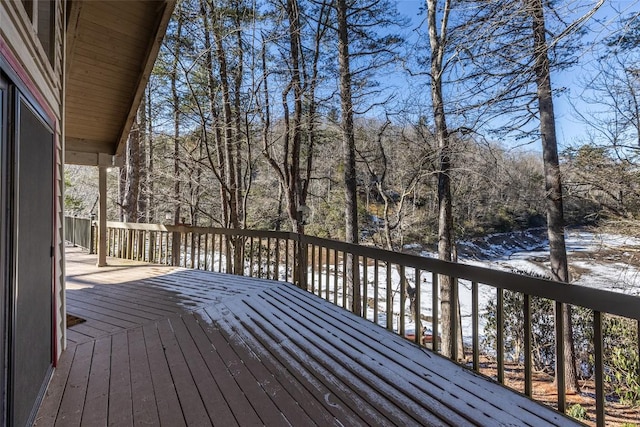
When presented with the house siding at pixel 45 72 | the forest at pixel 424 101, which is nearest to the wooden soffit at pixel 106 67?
the house siding at pixel 45 72

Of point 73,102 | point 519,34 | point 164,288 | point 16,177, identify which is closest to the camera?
point 16,177

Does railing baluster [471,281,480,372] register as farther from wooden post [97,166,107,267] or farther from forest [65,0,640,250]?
wooden post [97,166,107,267]

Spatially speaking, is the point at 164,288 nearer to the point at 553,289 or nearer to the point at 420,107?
the point at 553,289

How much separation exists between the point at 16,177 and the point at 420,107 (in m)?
8.15

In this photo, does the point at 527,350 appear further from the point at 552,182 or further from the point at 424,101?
the point at 424,101

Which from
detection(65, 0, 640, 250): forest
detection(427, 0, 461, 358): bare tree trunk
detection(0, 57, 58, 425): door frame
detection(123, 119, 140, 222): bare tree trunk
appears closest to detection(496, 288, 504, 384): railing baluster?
detection(0, 57, 58, 425): door frame

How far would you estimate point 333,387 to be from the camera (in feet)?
7.00

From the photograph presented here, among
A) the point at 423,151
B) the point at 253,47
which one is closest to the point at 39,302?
the point at 253,47

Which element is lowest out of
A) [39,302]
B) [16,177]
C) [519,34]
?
[39,302]

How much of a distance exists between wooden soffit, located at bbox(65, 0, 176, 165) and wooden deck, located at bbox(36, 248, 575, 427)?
3.20 m

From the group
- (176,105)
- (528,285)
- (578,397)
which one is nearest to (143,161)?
(176,105)

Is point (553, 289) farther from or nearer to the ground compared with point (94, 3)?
nearer to the ground

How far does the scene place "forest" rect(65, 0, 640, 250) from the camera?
5.54 meters

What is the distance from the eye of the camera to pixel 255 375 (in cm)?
227
